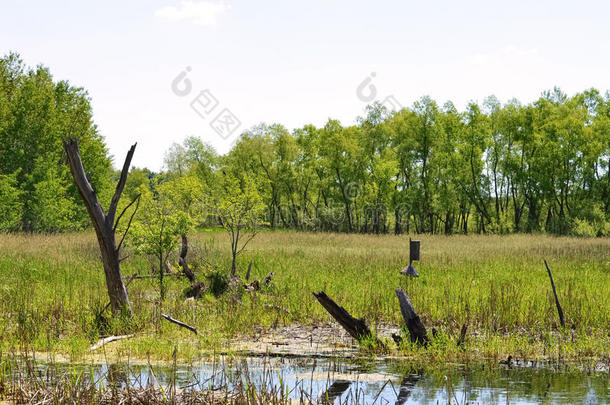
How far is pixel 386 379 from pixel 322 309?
188 inches

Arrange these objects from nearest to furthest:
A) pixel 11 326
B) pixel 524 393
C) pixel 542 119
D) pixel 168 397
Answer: pixel 168 397
pixel 524 393
pixel 11 326
pixel 542 119

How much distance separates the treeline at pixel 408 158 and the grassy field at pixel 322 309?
27.0 metres

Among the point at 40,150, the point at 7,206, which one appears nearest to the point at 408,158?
the point at 40,150

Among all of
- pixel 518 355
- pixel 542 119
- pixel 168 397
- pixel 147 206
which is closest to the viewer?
pixel 168 397

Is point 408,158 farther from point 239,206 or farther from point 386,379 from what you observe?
point 386,379

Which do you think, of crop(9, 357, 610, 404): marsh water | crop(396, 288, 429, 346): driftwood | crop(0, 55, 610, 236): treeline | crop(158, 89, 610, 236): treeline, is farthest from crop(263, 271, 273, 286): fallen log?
crop(158, 89, 610, 236): treeline

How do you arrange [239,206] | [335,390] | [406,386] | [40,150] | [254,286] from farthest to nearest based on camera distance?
[40,150] → [239,206] → [254,286] → [406,386] → [335,390]

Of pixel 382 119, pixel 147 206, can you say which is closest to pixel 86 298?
pixel 147 206

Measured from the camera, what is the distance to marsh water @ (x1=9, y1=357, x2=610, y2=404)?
6.62m

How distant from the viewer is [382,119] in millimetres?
67312

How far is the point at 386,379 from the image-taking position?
7598mm

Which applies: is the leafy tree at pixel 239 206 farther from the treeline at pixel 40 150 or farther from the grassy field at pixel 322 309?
the treeline at pixel 40 150

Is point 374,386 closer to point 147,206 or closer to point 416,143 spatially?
point 147,206

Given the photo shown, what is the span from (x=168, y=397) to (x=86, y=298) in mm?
7777
